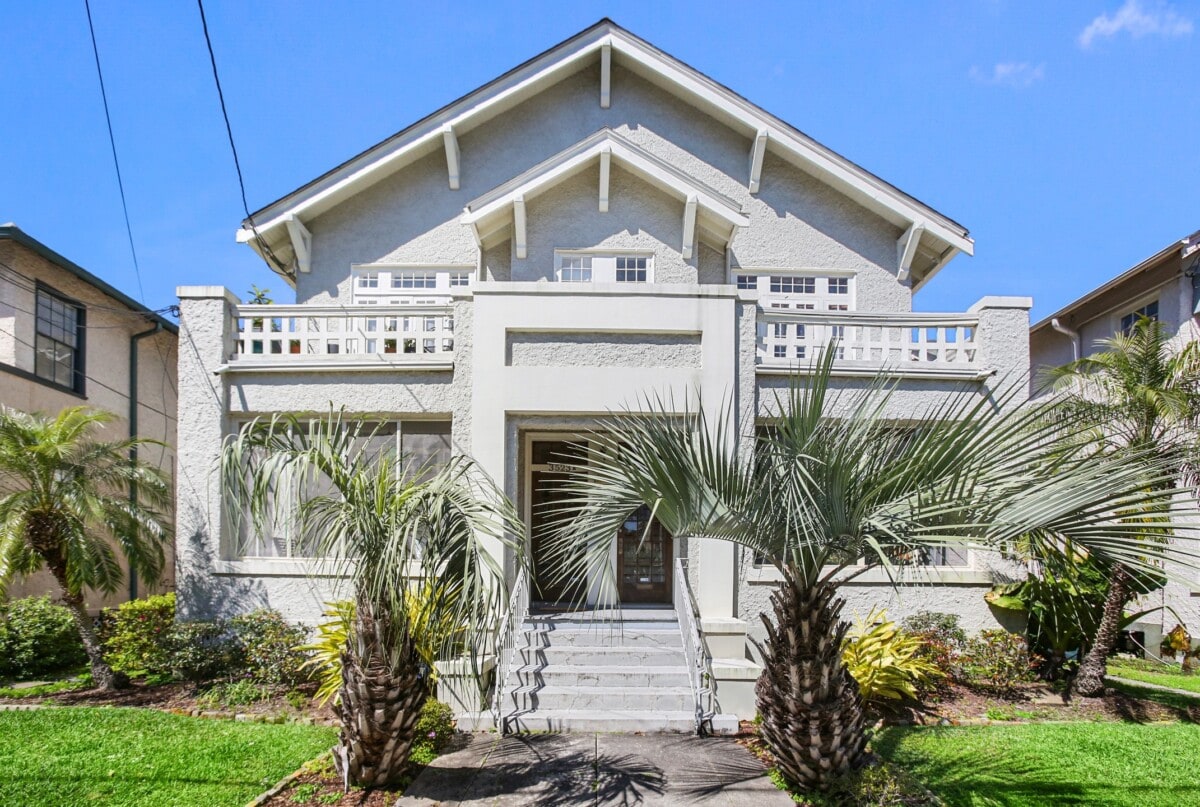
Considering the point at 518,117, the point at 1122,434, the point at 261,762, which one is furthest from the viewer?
the point at 518,117

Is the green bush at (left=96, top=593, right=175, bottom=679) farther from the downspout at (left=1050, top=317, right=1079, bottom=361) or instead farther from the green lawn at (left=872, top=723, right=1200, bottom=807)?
the downspout at (left=1050, top=317, right=1079, bottom=361)

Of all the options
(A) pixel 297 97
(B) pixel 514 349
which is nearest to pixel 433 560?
(B) pixel 514 349

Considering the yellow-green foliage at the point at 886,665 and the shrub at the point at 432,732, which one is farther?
the yellow-green foliage at the point at 886,665

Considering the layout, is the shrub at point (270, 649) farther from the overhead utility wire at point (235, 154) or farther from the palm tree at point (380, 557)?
the overhead utility wire at point (235, 154)

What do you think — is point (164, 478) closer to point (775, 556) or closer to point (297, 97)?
point (297, 97)

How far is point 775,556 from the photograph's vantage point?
6.27 m

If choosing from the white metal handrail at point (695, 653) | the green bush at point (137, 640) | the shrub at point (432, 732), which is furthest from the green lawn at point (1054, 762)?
the green bush at point (137, 640)

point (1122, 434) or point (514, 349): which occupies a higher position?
point (514, 349)

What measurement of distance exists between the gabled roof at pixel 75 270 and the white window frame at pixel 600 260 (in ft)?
30.8

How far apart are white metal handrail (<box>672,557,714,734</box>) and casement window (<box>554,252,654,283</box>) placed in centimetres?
506

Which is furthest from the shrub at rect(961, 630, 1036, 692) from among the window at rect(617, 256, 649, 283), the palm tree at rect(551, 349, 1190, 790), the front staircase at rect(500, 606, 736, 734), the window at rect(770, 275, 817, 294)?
the window at rect(617, 256, 649, 283)

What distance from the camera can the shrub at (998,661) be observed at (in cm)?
1009

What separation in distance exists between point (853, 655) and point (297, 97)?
9931 mm

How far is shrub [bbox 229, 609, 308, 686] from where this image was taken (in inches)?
386
